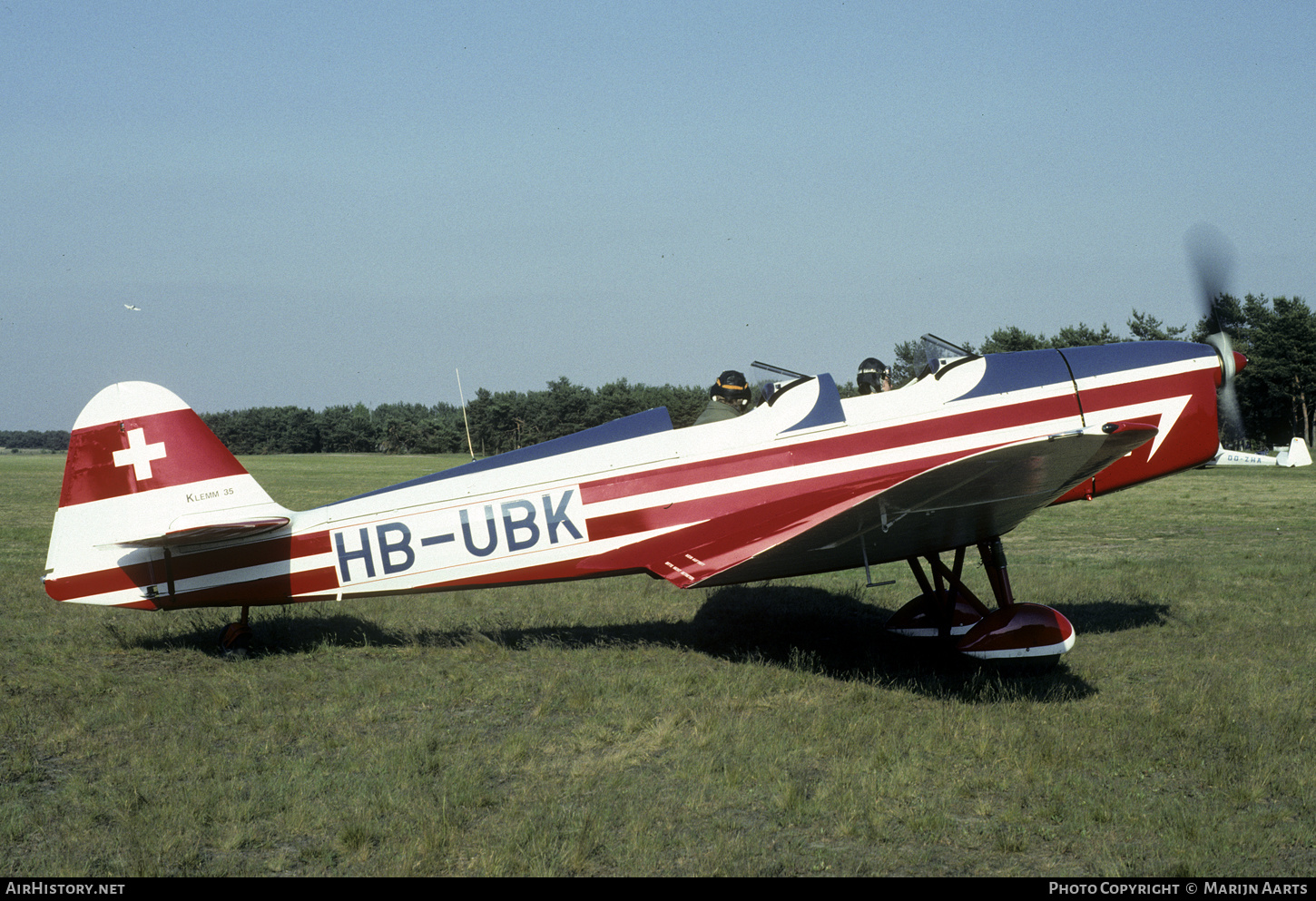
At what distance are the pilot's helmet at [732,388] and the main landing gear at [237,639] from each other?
418 cm

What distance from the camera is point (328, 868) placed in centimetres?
337

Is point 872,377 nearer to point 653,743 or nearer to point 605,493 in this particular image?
point 605,493

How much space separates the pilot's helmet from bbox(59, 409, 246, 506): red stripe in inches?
157

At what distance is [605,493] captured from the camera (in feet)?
20.6

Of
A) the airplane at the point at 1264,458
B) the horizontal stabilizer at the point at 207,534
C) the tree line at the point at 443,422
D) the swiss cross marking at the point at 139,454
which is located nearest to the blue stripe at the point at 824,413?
the airplane at the point at 1264,458

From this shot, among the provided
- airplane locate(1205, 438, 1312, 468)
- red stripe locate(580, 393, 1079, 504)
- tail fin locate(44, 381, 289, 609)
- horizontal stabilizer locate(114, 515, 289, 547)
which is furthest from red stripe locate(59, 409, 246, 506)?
airplane locate(1205, 438, 1312, 468)

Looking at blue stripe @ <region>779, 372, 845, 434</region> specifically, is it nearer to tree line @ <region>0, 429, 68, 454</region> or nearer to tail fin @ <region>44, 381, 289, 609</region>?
tail fin @ <region>44, 381, 289, 609</region>

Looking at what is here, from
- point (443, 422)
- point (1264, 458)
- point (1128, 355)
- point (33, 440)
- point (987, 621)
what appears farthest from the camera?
point (33, 440)

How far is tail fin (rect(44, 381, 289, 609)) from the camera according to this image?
630 cm

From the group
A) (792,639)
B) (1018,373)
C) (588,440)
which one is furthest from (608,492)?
(1018,373)

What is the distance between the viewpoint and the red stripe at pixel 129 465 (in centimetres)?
638

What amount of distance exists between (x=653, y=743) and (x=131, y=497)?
453 centimetres

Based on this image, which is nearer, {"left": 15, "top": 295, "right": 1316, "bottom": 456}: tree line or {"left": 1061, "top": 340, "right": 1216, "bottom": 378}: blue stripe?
{"left": 1061, "top": 340, "right": 1216, "bottom": 378}: blue stripe

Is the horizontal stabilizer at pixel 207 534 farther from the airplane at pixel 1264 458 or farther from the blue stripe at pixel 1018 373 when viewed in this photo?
the airplane at pixel 1264 458
